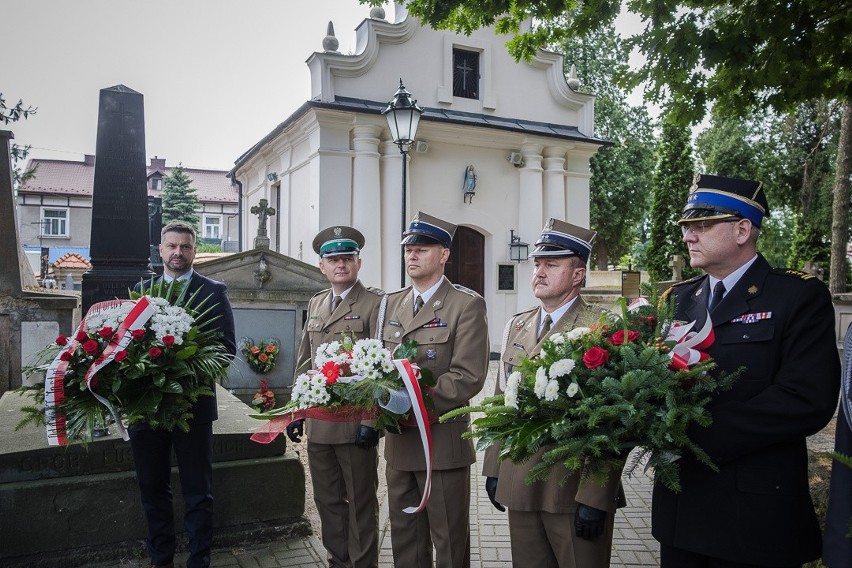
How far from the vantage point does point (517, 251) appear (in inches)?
667

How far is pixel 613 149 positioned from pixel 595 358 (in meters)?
29.4

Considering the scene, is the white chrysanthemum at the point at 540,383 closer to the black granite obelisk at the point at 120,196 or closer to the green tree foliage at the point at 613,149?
the black granite obelisk at the point at 120,196

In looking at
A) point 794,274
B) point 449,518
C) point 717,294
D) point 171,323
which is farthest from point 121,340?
point 794,274

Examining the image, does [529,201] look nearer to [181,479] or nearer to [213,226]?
[181,479]

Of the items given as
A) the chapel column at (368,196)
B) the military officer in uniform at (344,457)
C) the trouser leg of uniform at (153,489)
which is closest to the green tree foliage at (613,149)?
the chapel column at (368,196)

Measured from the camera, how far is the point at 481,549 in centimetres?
Result: 499

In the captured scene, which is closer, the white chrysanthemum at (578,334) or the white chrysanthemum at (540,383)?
the white chrysanthemum at (540,383)

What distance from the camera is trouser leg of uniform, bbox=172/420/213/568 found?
13.6 feet

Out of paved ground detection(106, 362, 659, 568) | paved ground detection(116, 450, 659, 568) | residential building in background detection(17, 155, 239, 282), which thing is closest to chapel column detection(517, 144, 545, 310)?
paved ground detection(106, 362, 659, 568)

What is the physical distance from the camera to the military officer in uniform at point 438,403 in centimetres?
371

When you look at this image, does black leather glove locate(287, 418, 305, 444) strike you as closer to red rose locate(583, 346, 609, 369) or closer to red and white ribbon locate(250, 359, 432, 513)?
red and white ribbon locate(250, 359, 432, 513)

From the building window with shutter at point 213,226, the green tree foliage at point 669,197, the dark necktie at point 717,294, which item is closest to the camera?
the dark necktie at point 717,294

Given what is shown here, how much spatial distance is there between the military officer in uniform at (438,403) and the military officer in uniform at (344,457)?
0.37m

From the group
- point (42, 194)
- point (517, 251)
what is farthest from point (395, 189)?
point (42, 194)
